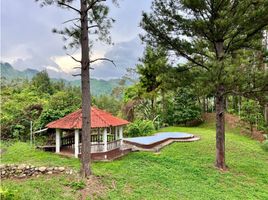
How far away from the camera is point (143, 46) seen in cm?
1216

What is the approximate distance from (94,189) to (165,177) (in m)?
2.86

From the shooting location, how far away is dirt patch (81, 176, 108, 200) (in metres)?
6.86

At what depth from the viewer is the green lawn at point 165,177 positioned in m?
7.23

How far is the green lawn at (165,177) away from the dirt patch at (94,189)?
5.2 inches

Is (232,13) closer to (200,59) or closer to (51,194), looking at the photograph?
(200,59)

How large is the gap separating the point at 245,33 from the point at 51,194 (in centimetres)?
951

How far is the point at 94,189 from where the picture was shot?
7258 millimetres

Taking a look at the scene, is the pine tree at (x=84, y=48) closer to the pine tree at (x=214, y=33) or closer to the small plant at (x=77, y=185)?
the small plant at (x=77, y=185)

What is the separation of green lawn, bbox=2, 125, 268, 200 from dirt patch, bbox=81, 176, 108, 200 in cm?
13

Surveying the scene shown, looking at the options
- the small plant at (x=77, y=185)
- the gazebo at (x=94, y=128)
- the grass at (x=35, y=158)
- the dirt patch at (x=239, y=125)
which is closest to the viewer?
the small plant at (x=77, y=185)

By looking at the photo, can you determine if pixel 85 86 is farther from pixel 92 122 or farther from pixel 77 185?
pixel 92 122

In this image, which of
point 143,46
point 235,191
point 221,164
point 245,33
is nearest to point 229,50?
point 245,33

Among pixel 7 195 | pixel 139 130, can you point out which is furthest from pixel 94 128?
pixel 139 130

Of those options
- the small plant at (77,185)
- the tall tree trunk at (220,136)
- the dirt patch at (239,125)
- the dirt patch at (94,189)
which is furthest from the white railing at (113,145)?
the dirt patch at (239,125)
